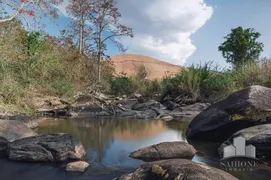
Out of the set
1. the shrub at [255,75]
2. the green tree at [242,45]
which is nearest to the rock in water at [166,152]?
the shrub at [255,75]

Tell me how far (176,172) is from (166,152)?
1.27 m

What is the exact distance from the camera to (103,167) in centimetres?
324

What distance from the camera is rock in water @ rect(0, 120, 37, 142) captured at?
13.4ft

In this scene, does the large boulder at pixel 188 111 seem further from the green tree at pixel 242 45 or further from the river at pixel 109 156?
the green tree at pixel 242 45

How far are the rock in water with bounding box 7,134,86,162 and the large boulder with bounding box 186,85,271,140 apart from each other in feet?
7.59

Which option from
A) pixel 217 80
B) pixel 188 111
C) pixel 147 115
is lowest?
pixel 147 115

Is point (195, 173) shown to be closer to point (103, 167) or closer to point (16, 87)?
point (103, 167)

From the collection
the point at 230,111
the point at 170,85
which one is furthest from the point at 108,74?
the point at 230,111

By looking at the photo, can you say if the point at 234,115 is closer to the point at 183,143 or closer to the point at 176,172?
the point at 183,143

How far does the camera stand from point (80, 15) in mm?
17578

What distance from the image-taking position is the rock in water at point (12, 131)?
161 inches

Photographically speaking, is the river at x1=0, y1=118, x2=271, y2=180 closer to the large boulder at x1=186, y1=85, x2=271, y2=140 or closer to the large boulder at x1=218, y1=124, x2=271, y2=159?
the large boulder at x1=186, y1=85, x2=271, y2=140

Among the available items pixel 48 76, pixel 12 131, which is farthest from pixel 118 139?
pixel 48 76

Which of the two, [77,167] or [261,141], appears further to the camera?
[261,141]
